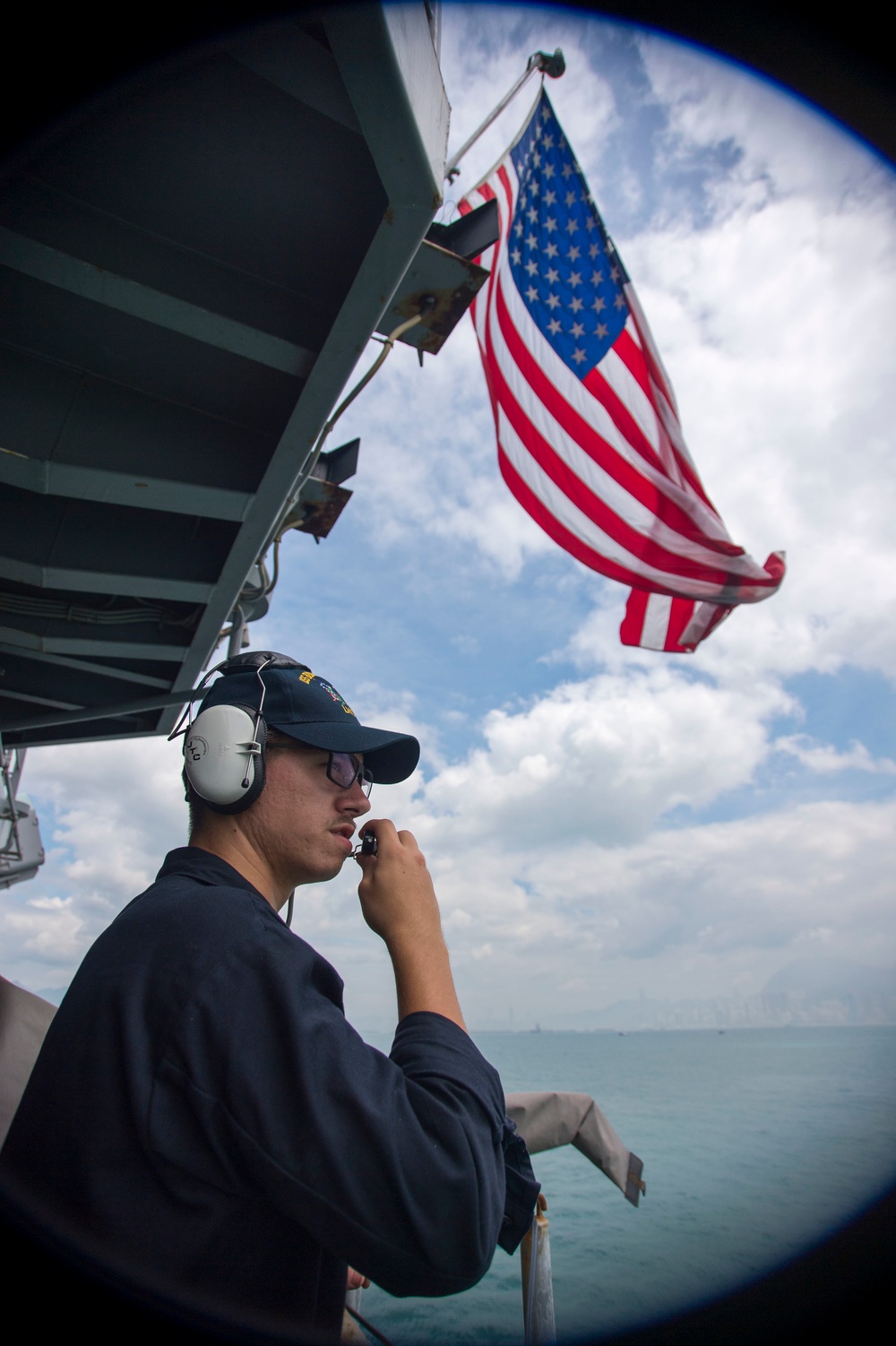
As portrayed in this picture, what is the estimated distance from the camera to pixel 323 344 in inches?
122

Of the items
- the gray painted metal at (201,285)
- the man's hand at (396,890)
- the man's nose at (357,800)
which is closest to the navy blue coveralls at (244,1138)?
the man's hand at (396,890)

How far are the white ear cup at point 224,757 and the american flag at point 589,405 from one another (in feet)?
15.4

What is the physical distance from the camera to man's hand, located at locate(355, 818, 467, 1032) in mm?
1271

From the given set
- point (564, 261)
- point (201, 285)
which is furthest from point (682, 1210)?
point (201, 285)

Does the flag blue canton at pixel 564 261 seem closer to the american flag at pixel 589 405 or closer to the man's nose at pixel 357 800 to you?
the american flag at pixel 589 405

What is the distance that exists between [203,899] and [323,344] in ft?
8.69

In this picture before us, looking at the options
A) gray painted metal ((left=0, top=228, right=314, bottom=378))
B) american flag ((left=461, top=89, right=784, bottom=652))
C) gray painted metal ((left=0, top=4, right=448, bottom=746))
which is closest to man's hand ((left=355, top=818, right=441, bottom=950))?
gray painted metal ((left=0, top=4, right=448, bottom=746))

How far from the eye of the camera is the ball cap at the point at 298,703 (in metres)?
1.76

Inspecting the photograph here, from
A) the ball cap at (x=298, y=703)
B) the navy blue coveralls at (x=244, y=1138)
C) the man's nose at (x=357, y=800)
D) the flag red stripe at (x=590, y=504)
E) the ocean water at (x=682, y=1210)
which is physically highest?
the flag red stripe at (x=590, y=504)

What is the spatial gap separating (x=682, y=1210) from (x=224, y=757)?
99.6 ft

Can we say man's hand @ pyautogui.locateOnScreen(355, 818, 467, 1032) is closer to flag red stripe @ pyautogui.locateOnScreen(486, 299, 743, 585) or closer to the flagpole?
flag red stripe @ pyautogui.locateOnScreen(486, 299, 743, 585)

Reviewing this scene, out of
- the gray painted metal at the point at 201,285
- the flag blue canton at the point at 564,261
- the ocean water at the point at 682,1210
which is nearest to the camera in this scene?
the gray painted metal at the point at 201,285

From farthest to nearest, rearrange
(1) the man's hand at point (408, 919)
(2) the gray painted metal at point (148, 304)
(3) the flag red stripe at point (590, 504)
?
(3) the flag red stripe at point (590, 504) → (2) the gray painted metal at point (148, 304) → (1) the man's hand at point (408, 919)

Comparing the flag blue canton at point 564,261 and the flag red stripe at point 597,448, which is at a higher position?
the flag blue canton at point 564,261
